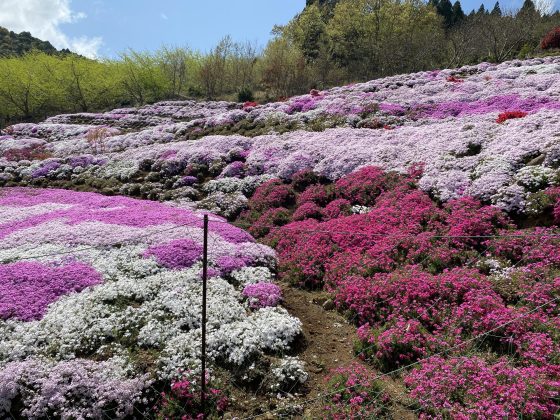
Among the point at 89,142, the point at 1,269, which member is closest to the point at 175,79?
the point at 89,142

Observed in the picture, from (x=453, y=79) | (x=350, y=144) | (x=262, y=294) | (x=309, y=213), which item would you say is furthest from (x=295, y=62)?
(x=262, y=294)

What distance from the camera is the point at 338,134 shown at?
2419 centimetres

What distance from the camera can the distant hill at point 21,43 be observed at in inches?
4953

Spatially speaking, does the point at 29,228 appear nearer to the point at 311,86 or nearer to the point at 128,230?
the point at 128,230

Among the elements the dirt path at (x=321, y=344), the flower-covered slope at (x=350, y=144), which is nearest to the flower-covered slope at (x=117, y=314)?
the dirt path at (x=321, y=344)

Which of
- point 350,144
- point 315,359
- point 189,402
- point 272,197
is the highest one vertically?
point 350,144

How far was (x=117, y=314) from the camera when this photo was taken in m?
9.80

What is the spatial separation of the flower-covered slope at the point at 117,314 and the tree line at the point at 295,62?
4247cm

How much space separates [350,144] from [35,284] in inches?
656

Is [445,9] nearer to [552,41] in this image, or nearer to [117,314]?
[552,41]

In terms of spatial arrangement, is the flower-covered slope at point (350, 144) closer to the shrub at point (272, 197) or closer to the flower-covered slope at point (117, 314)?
the shrub at point (272, 197)

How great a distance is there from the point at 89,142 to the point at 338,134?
913 inches

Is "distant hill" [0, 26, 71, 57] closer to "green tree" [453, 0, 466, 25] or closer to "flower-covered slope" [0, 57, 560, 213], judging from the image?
"flower-covered slope" [0, 57, 560, 213]

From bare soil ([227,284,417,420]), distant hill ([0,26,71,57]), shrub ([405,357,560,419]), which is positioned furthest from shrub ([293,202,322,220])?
distant hill ([0,26,71,57])
